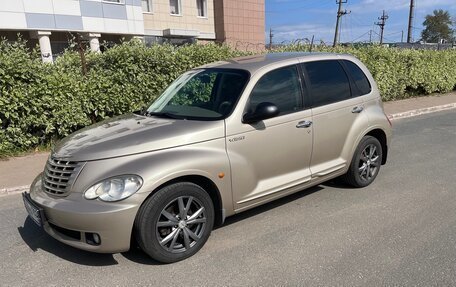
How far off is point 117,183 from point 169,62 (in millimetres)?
5723

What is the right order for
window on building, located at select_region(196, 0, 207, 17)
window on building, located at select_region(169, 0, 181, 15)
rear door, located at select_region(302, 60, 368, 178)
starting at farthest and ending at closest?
window on building, located at select_region(196, 0, 207, 17) → window on building, located at select_region(169, 0, 181, 15) → rear door, located at select_region(302, 60, 368, 178)

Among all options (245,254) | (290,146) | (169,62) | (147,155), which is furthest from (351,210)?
(169,62)

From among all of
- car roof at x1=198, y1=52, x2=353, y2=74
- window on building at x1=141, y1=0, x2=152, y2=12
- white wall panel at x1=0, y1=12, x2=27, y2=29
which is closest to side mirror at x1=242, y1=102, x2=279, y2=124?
car roof at x1=198, y1=52, x2=353, y2=74

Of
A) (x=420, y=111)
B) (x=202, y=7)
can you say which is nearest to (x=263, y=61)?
(x=420, y=111)

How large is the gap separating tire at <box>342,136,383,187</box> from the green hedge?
4.59 m

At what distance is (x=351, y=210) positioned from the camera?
435 cm

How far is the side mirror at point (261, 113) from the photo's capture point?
3.67 metres

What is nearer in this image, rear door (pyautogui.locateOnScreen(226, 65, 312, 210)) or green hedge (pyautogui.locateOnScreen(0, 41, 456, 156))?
rear door (pyautogui.locateOnScreen(226, 65, 312, 210))

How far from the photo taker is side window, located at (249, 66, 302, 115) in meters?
3.90

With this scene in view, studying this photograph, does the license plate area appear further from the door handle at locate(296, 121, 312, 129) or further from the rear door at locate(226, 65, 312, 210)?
the door handle at locate(296, 121, 312, 129)

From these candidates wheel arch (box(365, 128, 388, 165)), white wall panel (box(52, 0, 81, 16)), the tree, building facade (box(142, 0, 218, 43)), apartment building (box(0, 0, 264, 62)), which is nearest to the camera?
wheel arch (box(365, 128, 388, 165))

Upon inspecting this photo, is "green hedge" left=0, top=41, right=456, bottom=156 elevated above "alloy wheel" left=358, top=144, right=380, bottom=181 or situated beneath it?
elevated above

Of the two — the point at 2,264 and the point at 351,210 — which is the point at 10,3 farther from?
the point at 351,210

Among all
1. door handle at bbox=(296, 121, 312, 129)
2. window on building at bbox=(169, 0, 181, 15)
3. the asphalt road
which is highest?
window on building at bbox=(169, 0, 181, 15)
